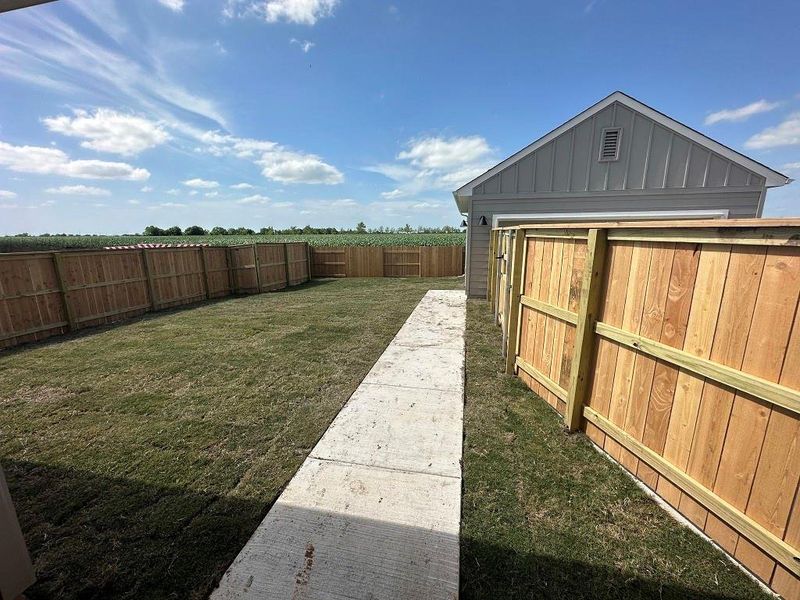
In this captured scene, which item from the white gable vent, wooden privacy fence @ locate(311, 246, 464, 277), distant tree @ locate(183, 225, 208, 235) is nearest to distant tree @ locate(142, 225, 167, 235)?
distant tree @ locate(183, 225, 208, 235)

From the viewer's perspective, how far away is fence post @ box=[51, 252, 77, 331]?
284 inches

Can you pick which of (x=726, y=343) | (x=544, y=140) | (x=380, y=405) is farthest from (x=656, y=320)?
(x=544, y=140)

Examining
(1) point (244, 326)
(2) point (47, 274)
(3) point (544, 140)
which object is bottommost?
(1) point (244, 326)

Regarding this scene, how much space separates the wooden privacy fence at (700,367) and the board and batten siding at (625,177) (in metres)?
5.82

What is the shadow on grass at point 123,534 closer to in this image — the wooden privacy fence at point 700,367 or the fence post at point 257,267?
the wooden privacy fence at point 700,367

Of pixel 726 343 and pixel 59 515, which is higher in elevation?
pixel 726 343

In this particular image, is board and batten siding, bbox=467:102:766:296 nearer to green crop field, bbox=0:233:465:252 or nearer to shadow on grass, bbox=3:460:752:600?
shadow on grass, bbox=3:460:752:600

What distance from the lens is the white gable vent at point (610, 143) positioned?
7.74 m

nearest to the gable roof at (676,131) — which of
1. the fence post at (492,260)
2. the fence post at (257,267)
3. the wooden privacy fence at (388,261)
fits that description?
the fence post at (492,260)

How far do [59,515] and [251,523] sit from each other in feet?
4.44

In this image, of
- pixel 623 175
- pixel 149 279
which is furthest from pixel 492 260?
pixel 149 279

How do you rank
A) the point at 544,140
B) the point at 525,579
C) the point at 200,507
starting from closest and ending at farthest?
the point at 525,579 → the point at 200,507 → the point at 544,140

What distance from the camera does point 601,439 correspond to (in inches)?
117

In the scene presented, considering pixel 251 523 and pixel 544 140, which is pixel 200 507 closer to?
pixel 251 523
